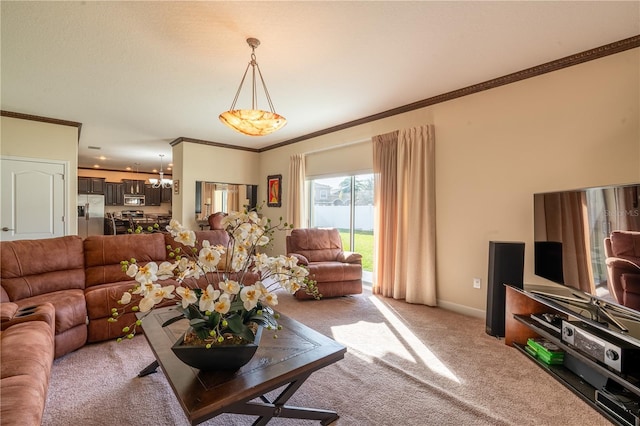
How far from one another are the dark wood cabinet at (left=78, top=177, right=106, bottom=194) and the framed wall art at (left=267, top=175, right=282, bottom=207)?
6719 mm

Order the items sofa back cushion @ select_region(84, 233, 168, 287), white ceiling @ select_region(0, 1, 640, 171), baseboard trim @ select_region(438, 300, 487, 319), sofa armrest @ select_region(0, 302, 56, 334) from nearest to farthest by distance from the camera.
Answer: sofa armrest @ select_region(0, 302, 56, 334) < white ceiling @ select_region(0, 1, 640, 171) < sofa back cushion @ select_region(84, 233, 168, 287) < baseboard trim @ select_region(438, 300, 487, 319)

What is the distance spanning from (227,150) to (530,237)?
572 centimetres

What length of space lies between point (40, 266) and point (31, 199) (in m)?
2.62

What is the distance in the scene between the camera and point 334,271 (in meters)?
4.09

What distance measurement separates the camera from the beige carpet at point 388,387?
1.75 meters

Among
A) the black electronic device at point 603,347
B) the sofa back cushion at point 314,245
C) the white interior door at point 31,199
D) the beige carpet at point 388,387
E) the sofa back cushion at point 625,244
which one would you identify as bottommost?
the beige carpet at point 388,387

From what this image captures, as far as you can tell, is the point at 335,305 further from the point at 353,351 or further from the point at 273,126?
the point at 273,126

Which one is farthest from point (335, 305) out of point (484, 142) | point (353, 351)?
point (484, 142)

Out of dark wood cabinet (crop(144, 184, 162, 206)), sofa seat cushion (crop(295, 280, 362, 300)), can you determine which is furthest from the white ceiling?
dark wood cabinet (crop(144, 184, 162, 206))

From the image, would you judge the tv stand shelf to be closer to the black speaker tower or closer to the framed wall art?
the black speaker tower

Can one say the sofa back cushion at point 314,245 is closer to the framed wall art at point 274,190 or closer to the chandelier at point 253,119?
the framed wall art at point 274,190

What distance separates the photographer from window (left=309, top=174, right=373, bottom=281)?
509 centimetres

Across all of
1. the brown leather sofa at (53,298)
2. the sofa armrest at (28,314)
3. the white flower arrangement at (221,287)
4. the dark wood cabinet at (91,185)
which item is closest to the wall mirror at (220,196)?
the brown leather sofa at (53,298)

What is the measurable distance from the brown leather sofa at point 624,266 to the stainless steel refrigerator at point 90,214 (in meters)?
11.3
